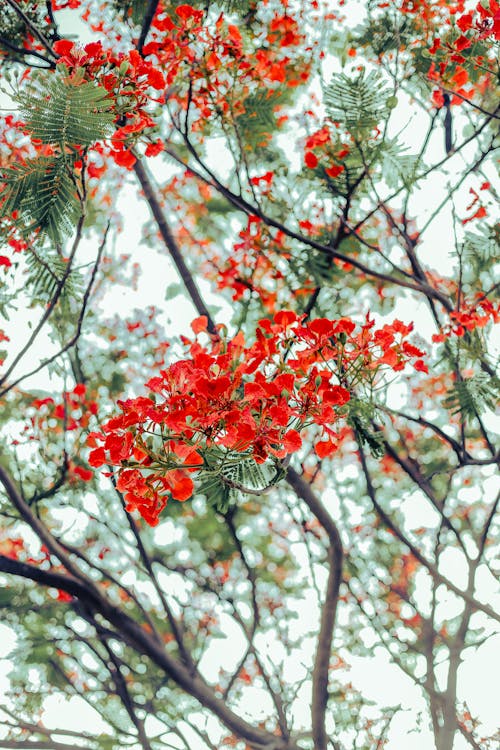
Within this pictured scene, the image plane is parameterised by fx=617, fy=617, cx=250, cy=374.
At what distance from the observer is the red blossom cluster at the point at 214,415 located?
1.39 m

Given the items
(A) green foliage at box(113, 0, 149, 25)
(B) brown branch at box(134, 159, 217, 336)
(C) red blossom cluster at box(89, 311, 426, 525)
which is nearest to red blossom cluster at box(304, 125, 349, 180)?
(B) brown branch at box(134, 159, 217, 336)

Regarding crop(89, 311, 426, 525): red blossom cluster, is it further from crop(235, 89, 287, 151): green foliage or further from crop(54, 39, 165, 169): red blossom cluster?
crop(235, 89, 287, 151): green foliage

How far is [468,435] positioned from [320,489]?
53.1 inches

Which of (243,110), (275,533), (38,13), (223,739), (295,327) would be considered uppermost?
(243,110)

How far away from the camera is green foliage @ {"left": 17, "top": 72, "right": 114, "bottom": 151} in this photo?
1.43 metres

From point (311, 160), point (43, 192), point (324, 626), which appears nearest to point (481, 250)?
point (311, 160)

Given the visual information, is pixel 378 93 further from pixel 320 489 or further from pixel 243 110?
pixel 320 489

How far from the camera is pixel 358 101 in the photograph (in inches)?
104

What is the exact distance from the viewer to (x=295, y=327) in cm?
171

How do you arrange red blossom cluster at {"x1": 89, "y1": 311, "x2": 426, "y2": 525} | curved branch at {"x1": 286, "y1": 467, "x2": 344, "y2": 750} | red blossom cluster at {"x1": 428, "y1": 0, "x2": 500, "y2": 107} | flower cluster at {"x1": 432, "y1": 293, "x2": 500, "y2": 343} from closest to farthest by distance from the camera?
red blossom cluster at {"x1": 89, "y1": 311, "x2": 426, "y2": 525} → red blossom cluster at {"x1": 428, "y1": 0, "x2": 500, "y2": 107} → flower cluster at {"x1": 432, "y1": 293, "x2": 500, "y2": 343} → curved branch at {"x1": 286, "y1": 467, "x2": 344, "y2": 750}

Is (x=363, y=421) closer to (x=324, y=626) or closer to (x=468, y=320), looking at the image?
(x=468, y=320)

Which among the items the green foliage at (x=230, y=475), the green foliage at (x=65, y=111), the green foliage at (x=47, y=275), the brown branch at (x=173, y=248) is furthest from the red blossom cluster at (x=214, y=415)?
the brown branch at (x=173, y=248)

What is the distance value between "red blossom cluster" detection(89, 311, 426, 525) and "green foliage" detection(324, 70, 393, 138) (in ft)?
4.59

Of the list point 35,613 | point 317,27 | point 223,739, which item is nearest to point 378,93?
point 317,27
